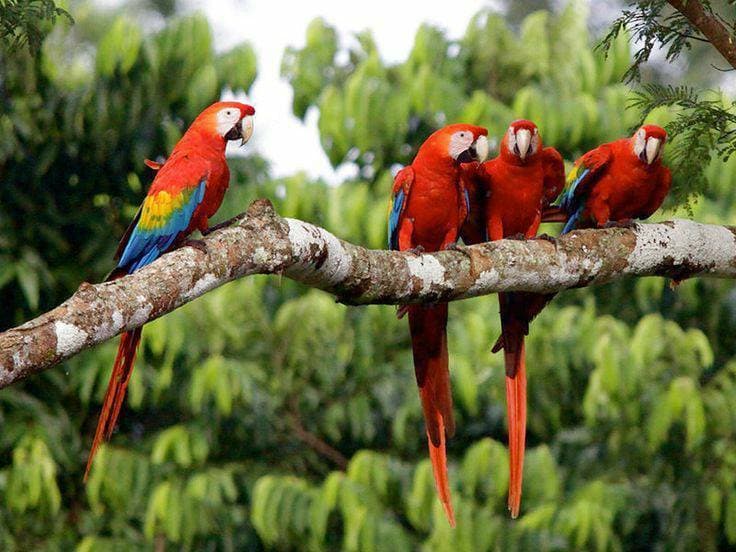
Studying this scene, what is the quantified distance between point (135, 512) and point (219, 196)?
6.68 feet

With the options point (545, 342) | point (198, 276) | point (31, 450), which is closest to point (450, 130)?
point (198, 276)

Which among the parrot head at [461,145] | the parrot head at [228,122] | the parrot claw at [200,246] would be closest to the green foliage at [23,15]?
the parrot claw at [200,246]

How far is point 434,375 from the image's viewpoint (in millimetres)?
3127

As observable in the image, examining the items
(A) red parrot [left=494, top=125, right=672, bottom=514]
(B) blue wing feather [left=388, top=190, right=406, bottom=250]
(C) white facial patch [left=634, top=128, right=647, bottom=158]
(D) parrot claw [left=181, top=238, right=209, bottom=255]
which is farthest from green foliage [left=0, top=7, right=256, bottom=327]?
(D) parrot claw [left=181, top=238, right=209, bottom=255]

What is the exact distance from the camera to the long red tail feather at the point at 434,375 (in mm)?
3084

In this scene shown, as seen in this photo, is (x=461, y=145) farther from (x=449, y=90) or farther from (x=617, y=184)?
(x=449, y=90)

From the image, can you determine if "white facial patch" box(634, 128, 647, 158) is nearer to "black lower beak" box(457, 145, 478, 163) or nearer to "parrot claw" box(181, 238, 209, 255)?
"black lower beak" box(457, 145, 478, 163)

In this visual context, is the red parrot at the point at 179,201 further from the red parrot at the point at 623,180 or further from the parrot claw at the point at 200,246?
the red parrot at the point at 623,180

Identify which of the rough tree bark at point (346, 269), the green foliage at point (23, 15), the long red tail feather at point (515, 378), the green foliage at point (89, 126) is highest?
the green foliage at point (89, 126)

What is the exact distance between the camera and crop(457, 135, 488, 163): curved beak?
3.10m

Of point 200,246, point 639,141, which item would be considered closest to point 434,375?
point 639,141

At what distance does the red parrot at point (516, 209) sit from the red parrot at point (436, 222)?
3.6 inches

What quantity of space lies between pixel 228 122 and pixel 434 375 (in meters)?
0.82

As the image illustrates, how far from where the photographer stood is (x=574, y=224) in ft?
11.1
